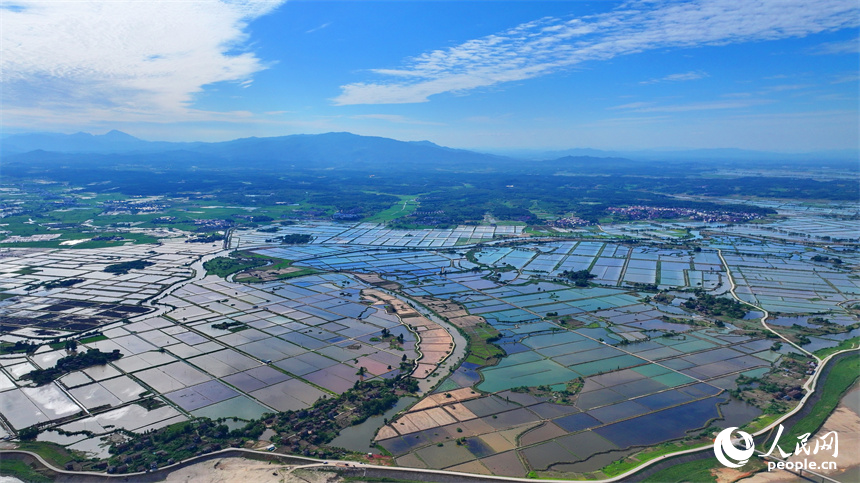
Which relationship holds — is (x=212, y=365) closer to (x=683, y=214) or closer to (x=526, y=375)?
(x=526, y=375)

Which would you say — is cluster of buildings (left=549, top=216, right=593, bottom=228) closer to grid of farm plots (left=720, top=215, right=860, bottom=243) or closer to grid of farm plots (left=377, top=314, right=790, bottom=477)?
grid of farm plots (left=720, top=215, right=860, bottom=243)

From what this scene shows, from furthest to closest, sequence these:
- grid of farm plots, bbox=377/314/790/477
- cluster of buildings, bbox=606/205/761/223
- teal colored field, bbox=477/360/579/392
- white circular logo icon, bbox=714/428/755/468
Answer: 1. cluster of buildings, bbox=606/205/761/223
2. teal colored field, bbox=477/360/579/392
3. grid of farm plots, bbox=377/314/790/477
4. white circular logo icon, bbox=714/428/755/468

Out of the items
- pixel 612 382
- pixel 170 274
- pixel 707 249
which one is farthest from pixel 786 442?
pixel 170 274

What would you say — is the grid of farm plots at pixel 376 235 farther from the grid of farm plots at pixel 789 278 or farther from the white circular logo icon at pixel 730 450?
the white circular logo icon at pixel 730 450

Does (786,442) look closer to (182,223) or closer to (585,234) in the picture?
(585,234)
